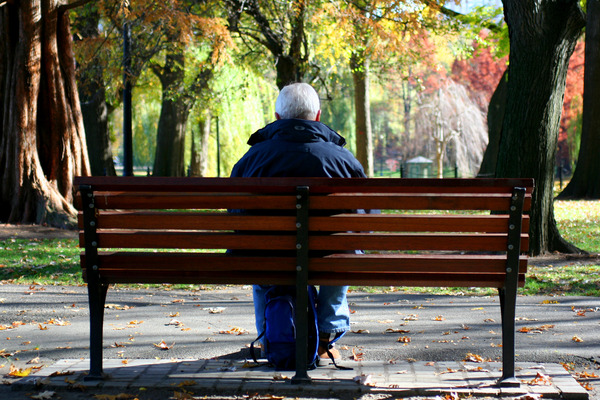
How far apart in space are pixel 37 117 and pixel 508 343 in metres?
11.2

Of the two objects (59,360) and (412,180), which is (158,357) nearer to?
(59,360)

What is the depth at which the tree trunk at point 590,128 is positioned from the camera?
22.1m

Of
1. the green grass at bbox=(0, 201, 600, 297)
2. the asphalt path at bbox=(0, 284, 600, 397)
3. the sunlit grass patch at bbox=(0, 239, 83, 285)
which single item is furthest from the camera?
the sunlit grass patch at bbox=(0, 239, 83, 285)

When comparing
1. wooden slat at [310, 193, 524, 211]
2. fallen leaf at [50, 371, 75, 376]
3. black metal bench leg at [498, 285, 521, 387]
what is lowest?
fallen leaf at [50, 371, 75, 376]

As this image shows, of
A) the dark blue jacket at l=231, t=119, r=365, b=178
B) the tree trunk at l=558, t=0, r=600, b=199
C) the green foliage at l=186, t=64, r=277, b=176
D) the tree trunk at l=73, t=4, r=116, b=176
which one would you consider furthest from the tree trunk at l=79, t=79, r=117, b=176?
the dark blue jacket at l=231, t=119, r=365, b=178

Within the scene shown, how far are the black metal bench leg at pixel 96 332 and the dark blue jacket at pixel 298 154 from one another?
106cm

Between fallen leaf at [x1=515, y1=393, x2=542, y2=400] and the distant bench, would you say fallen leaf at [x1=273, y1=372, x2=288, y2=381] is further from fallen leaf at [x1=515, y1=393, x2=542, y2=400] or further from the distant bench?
fallen leaf at [x1=515, y1=393, x2=542, y2=400]

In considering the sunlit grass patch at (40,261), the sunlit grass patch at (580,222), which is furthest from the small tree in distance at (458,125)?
the sunlit grass patch at (40,261)

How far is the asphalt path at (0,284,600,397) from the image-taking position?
4762mm

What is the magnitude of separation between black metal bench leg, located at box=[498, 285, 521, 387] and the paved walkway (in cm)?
6

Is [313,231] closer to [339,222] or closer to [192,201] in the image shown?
[339,222]

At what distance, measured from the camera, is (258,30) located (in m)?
19.2

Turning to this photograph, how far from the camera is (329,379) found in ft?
Result: 12.8

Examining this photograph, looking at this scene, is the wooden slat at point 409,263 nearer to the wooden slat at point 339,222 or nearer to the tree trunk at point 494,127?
the wooden slat at point 339,222
